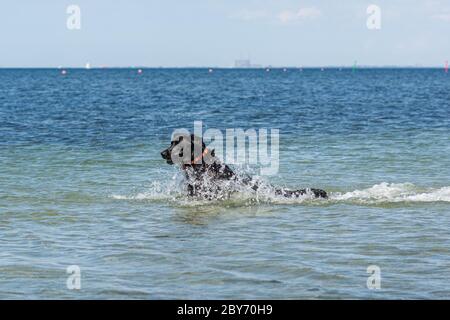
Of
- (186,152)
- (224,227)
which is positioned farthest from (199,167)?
(224,227)

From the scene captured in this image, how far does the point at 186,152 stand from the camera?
1556 cm

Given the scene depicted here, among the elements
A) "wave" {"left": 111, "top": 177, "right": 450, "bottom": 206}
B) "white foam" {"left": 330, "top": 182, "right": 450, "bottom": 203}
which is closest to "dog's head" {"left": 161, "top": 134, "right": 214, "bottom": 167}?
"wave" {"left": 111, "top": 177, "right": 450, "bottom": 206}

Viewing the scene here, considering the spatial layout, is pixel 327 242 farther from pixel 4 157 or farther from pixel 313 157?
pixel 4 157

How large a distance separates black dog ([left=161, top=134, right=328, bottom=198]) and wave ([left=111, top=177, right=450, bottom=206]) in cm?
14

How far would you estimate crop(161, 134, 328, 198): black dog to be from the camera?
51.1ft

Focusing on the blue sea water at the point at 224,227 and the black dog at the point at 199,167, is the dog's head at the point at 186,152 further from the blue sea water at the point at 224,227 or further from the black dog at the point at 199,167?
the blue sea water at the point at 224,227

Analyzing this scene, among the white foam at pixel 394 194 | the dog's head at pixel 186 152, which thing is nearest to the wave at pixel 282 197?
the white foam at pixel 394 194

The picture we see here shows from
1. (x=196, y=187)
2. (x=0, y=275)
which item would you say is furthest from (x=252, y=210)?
(x=0, y=275)

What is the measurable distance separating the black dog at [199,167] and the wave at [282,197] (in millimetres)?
145

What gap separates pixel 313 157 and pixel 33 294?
15792 mm

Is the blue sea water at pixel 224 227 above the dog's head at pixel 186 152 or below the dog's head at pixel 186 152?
below

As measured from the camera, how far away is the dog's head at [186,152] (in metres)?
15.6

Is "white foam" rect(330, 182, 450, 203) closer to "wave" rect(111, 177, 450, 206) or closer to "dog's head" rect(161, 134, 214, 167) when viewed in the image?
"wave" rect(111, 177, 450, 206)

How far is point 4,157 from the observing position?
23891mm
